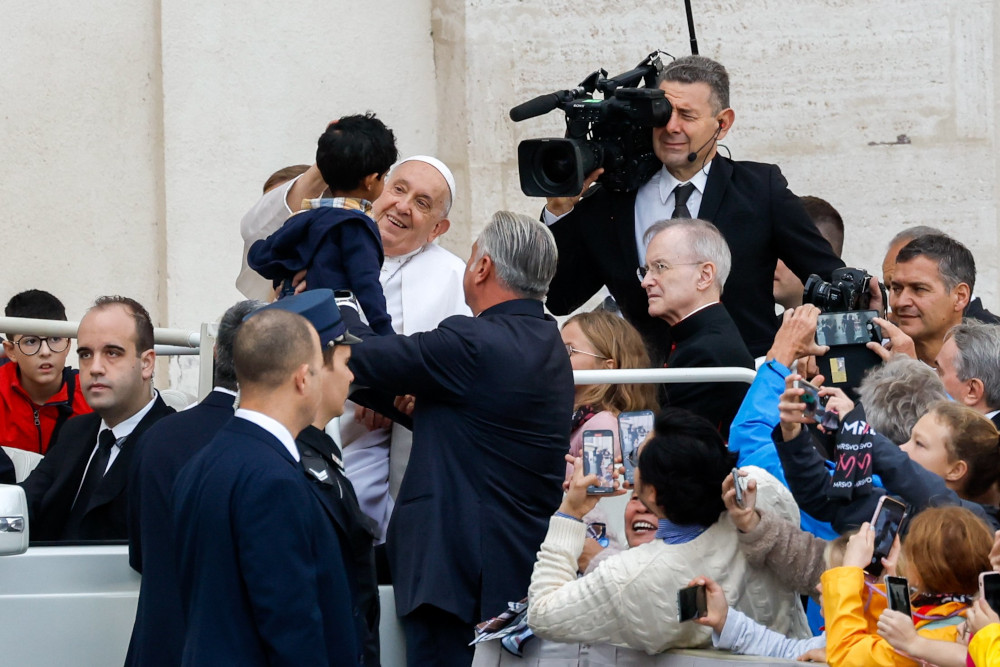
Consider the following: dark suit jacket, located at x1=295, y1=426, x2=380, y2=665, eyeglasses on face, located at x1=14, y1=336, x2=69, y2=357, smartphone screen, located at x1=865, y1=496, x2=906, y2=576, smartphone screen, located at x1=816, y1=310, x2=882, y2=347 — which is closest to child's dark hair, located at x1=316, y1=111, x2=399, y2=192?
dark suit jacket, located at x1=295, y1=426, x2=380, y2=665

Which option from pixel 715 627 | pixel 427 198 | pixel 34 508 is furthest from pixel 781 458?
pixel 34 508

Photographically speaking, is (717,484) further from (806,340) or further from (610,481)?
(806,340)

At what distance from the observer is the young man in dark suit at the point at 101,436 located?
450 cm

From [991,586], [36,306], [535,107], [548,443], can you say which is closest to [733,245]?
[535,107]

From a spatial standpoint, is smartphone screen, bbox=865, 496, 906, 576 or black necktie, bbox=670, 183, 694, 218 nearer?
smartphone screen, bbox=865, 496, 906, 576

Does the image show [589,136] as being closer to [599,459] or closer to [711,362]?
[711,362]

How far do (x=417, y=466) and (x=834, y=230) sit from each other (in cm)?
258

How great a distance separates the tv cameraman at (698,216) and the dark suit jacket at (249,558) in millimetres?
2031

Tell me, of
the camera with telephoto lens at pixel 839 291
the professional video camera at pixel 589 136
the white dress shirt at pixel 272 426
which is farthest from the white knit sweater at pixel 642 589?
the professional video camera at pixel 589 136

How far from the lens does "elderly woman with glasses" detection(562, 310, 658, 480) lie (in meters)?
4.41

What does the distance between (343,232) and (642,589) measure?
129cm

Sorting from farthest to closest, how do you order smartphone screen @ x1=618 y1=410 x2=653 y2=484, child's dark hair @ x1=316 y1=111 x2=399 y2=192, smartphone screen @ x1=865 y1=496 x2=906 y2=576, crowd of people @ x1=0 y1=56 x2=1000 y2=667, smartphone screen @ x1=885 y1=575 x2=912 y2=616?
child's dark hair @ x1=316 y1=111 x2=399 y2=192 < smartphone screen @ x1=618 y1=410 x2=653 y2=484 < smartphone screen @ x1=865 y1=496 x2=906 y2=576 < crowd of people @ x1=0 y1=56 x2=1000 y2=667 < smartphone screen @ x1=885 y1=575 x2=912 y2=616

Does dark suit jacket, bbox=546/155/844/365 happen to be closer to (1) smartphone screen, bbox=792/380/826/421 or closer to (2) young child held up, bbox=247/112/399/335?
(2) young child held up, bbox=247/112/399/335

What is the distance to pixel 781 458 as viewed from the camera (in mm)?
3637
